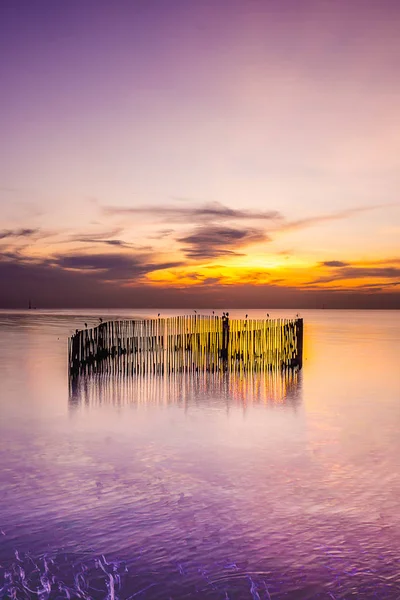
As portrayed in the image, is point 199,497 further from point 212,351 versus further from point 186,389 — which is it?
point 212,351

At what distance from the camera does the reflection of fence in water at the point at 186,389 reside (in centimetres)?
1571

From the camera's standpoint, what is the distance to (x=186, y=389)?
1761 centimetres

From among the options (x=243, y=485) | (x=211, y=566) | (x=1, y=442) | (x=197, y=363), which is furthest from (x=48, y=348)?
(x=211, y=566)

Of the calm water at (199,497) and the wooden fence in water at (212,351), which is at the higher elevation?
the wooden fence in water at (212,351)

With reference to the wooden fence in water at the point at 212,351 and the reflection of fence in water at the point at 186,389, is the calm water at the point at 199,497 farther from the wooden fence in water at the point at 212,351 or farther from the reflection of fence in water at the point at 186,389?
the wooden fence in water at the point at 212,351

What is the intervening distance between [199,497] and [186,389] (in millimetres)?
9754

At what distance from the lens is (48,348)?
35.3m

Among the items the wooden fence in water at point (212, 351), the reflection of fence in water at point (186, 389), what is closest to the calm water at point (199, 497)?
the reflection of fence in water at point (186, 389)

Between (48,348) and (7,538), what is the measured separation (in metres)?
29.8

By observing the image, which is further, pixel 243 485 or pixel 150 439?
pixel 150 439

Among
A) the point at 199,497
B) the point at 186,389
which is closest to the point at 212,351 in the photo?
the point at 186,389

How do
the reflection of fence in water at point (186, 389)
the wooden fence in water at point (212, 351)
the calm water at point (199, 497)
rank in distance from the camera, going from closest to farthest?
the calm water at point (199, 497), the reflection of fence in water at point (186, 389), the wooden fence in water at point (212, 351)

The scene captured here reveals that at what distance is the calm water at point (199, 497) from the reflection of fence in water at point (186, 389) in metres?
0.18

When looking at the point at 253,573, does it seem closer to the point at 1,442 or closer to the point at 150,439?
the point at 150,439
